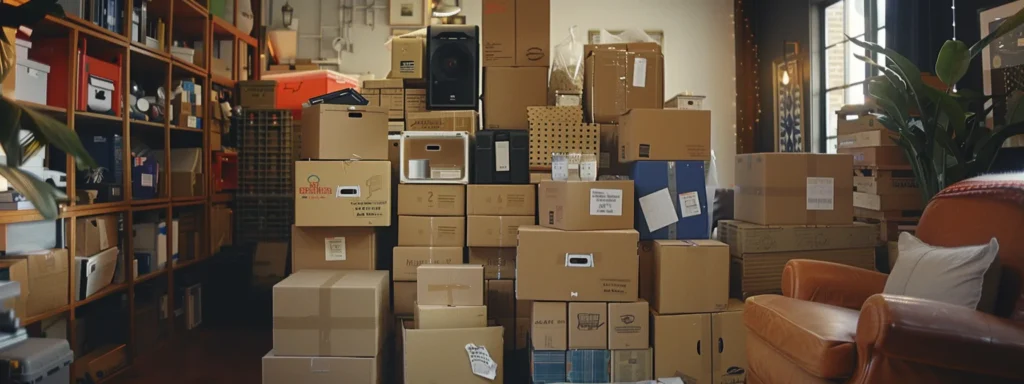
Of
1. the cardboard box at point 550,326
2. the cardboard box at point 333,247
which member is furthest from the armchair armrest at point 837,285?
the cardboard box at point 333,247

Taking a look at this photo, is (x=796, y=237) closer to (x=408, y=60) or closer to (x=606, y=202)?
(x=606, y=202)

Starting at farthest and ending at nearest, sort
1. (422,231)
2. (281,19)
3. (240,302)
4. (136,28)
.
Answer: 1. (281,19)
2. (240,302)
3. (136,28)
4. (422,231)

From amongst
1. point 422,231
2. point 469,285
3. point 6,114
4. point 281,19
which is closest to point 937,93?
point 469,285

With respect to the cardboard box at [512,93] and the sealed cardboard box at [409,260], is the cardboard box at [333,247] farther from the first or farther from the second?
the cardboard box at [512,93]

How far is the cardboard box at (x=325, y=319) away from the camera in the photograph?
101 inches

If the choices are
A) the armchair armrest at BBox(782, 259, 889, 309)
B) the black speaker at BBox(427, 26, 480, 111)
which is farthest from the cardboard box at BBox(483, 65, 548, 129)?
the armchair armrest at BBox(782, 259, 889, 309)

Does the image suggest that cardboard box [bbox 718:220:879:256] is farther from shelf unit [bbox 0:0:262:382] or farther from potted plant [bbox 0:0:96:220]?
shelf unit [bbox 0:0:262:382]

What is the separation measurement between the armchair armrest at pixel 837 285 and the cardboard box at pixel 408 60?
7.54ft

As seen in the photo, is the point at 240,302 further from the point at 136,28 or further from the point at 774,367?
the point at 774,367

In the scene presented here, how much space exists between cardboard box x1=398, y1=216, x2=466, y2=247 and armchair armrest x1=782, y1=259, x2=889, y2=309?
1490mm

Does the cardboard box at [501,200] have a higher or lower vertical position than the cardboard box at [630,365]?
higher

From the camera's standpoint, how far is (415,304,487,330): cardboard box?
2631mm

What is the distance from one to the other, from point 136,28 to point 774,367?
10.8 ft

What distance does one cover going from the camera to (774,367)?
2.03 metres
